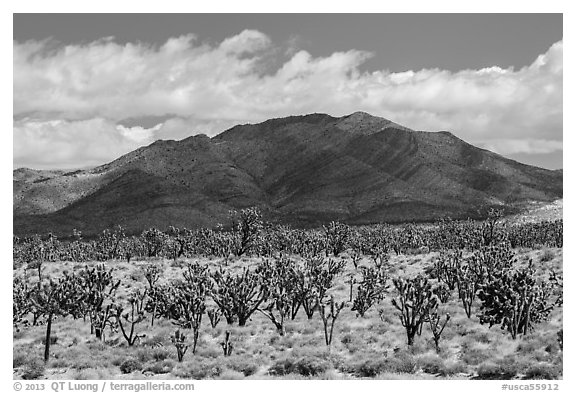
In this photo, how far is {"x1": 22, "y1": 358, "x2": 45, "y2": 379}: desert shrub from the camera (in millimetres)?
21206

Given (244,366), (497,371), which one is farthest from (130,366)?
(497,371)

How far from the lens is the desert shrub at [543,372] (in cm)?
1819

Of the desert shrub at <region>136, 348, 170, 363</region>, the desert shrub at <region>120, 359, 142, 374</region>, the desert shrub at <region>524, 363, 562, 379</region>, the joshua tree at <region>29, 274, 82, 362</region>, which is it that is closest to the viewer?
the desert shrub at <region>524, 363, 562, 379</region>

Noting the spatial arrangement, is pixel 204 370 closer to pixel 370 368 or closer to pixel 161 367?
pixel 161 367

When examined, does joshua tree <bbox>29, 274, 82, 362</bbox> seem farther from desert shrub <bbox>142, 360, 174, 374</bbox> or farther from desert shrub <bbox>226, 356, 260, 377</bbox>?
desert shrub <bbox>226, 356, 260, 377</bbox>

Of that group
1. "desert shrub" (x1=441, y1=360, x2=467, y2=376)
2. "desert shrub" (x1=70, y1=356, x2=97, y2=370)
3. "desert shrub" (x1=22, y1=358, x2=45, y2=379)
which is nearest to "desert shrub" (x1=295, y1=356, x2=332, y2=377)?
"desert shrub" (x1=441, y1=360, x2=467, y2=376)

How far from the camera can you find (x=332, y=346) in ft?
84.4

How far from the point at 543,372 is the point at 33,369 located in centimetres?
2090

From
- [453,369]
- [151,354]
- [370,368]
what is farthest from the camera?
[151,354]

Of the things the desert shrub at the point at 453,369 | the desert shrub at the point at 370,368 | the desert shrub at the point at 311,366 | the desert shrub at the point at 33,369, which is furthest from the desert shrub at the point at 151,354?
the desert shrub at the point at 453,369

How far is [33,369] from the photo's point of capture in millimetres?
21719

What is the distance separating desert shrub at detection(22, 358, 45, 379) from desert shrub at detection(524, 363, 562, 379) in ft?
65.3

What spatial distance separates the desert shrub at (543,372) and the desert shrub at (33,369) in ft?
65.3
